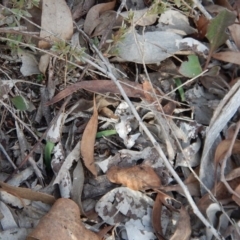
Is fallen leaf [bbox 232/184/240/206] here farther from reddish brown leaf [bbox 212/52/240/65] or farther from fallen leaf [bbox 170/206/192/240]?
reddish brown leaf [bbox 212/52/240/65]

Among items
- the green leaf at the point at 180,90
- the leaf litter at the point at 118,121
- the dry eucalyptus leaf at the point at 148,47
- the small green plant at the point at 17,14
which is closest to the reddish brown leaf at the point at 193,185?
Answer: the leaf litter at the point at 118,121

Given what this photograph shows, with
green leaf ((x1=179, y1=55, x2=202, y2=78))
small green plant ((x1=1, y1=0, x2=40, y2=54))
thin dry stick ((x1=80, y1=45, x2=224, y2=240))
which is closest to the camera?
thin dry stick ((x1=80, y1=45, x2=224, y2=240))

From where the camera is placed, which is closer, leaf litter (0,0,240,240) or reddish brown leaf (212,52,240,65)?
leaf litter (0,0,240,240)

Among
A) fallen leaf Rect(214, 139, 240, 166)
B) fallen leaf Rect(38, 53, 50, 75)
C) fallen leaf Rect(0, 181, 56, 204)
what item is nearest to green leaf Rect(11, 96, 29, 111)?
fallen leaf Rect(38, 53, 50, 75)

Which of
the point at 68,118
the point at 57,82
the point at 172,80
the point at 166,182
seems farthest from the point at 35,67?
the point at 166,182

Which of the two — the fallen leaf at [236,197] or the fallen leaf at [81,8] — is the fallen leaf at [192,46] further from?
the fallen leaf at [236,197]

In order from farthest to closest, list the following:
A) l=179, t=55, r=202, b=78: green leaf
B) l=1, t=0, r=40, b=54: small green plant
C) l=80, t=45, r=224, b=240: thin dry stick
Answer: l=179, t=55, r=202, b=78: green leaf → l=1, t=0, r=40, b=54: small green plant → l=80, t=45, r=224, b=240: thin dry stick

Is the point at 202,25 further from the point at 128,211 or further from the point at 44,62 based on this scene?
the point at 128,211

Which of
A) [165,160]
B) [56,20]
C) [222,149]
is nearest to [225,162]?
[222,149]
